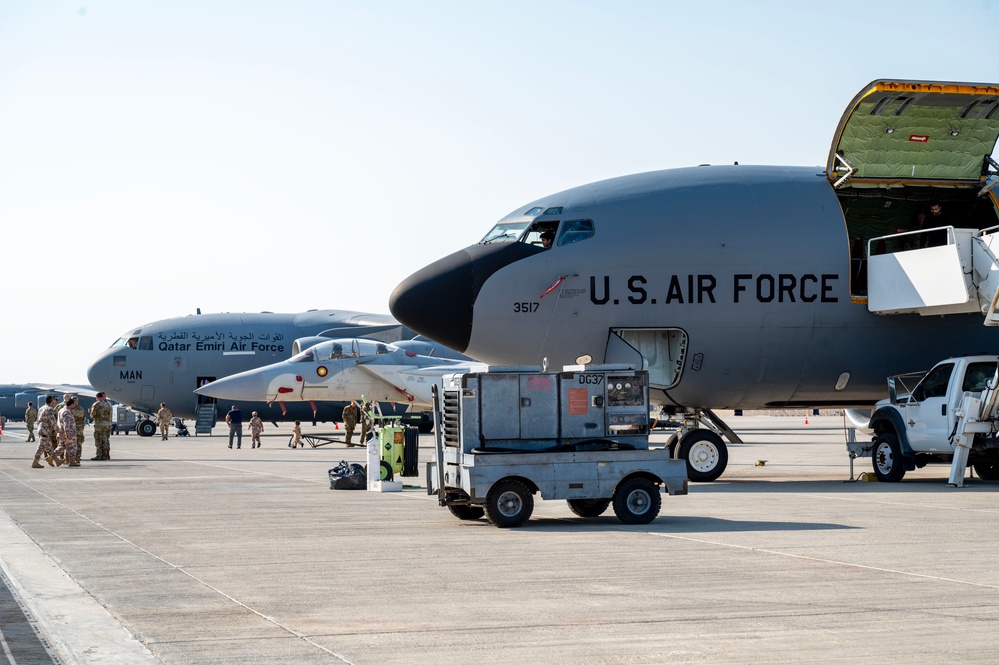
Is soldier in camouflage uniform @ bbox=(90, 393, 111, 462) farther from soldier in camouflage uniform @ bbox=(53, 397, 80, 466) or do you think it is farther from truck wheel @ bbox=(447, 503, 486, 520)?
truck wheel @ bbox=(447, 503, 486, 520)

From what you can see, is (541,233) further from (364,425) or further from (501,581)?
(364,425)

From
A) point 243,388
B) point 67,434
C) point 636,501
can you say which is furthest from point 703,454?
point 243,388

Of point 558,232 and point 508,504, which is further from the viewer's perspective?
point 558,232

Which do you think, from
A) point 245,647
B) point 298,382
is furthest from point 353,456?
point 245,647

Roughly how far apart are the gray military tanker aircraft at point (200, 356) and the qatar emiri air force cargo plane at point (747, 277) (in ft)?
91.4

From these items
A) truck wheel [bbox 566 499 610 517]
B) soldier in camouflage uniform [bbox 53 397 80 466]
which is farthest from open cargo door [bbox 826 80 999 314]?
soldier in camouflage uniform [bbox 53 397 80 466]

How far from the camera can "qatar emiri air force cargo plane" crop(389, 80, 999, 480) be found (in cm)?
1983

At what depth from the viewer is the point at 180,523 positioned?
14.9m

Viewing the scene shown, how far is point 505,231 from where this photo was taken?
20.8 m

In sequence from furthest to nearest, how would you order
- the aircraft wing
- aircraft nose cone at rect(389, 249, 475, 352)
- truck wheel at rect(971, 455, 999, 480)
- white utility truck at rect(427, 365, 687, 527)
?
the aircraft wing → truck wheel at rect(971, 455, 999, 480) → aircraft nose cone at rect(389, 249, 475, 352) → white utility truck at rect(427, 365, 687, 527)

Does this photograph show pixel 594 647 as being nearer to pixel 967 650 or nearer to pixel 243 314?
pixel 967 650

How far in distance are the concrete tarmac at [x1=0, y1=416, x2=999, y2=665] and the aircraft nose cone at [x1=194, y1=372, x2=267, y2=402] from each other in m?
23.7

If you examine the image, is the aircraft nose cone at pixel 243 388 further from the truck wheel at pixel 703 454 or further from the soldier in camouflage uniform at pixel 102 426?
the truck wheel at pixel 703 454

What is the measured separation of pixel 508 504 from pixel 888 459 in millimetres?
9151
